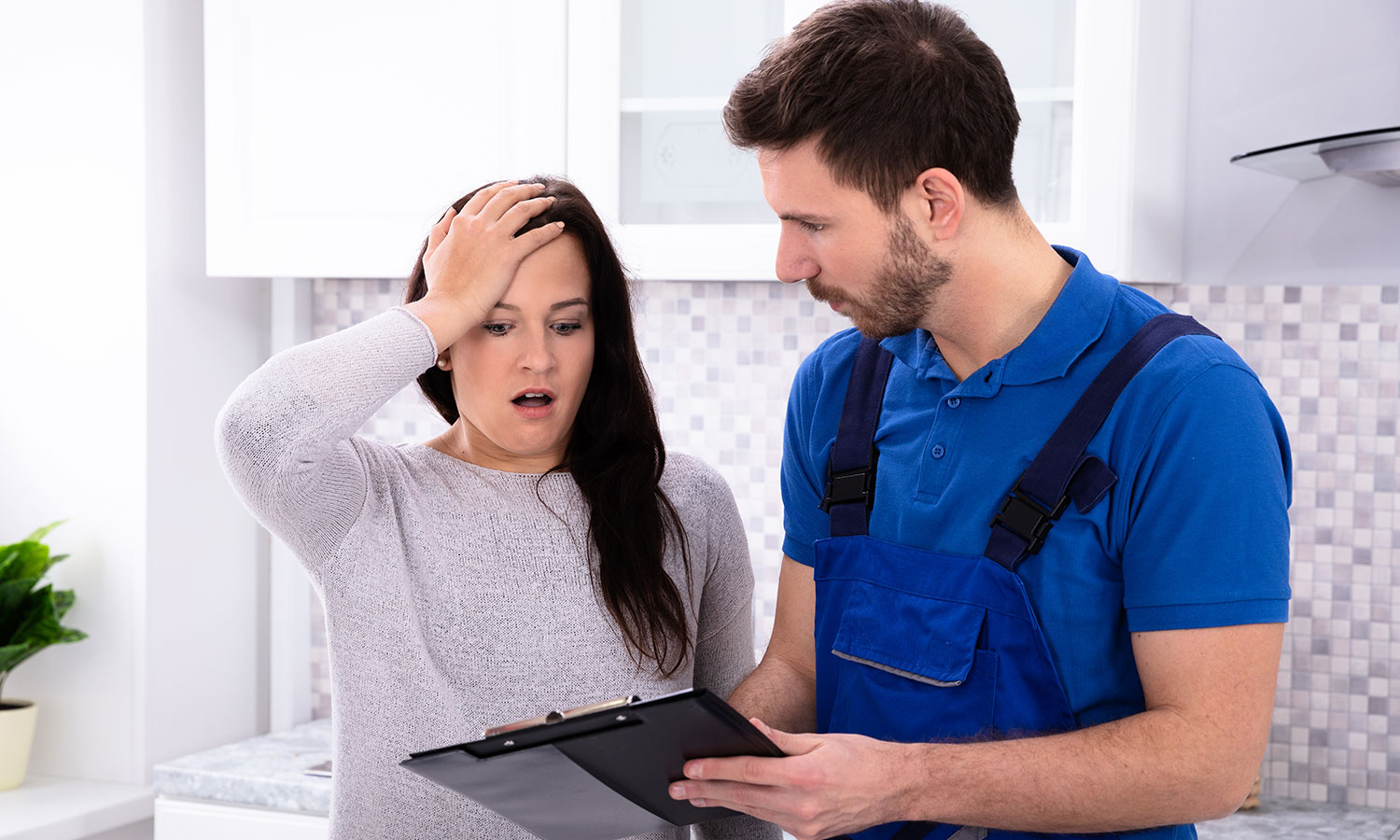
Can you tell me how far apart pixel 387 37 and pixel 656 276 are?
1.92 ft

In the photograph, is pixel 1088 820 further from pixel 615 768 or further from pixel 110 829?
pixel 110 829

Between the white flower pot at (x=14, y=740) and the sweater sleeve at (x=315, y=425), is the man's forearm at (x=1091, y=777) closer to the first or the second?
the sweater sleeve at (x=315, y=425)

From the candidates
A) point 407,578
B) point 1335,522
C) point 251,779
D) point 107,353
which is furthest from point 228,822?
point 1335,522

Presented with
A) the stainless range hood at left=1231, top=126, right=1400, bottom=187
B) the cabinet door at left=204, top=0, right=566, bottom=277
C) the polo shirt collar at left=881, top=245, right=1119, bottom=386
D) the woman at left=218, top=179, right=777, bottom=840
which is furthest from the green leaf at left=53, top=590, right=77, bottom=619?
the stainless range hood at left=1231, top=126, right=1400, bottom=187

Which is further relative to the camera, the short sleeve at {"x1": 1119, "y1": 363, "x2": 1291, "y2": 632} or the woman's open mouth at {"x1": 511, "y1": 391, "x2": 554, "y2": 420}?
the woman's open mouth at {"x1": 511, "y1": 391, "x2": 554, "y2": 420}

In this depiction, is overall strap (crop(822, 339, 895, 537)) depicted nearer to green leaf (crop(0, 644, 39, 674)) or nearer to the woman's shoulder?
the woman's shoulder

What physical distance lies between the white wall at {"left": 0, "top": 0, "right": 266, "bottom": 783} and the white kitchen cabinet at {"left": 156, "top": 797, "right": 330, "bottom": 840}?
0.36ft

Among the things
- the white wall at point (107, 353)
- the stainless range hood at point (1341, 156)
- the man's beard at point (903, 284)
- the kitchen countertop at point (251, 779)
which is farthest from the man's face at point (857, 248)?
the white wall at point (107, 353)

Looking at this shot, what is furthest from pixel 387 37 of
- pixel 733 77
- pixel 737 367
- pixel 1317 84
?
pixel 1317 84

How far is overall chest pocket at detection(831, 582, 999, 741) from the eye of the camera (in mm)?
1122

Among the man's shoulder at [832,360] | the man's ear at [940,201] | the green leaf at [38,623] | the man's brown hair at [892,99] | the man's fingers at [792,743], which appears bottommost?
the green leaf at [38,623]

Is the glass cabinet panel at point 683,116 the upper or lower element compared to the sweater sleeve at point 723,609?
upper

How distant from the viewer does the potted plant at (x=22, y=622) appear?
2135 mm

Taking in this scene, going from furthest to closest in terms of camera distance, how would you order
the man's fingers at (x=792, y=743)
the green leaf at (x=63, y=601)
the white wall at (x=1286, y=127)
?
1. the green leaf at (x=63, y=601)
2. the white wall at (x=1286, y=127)
3. the man's fingers at (x=792, y=743)
